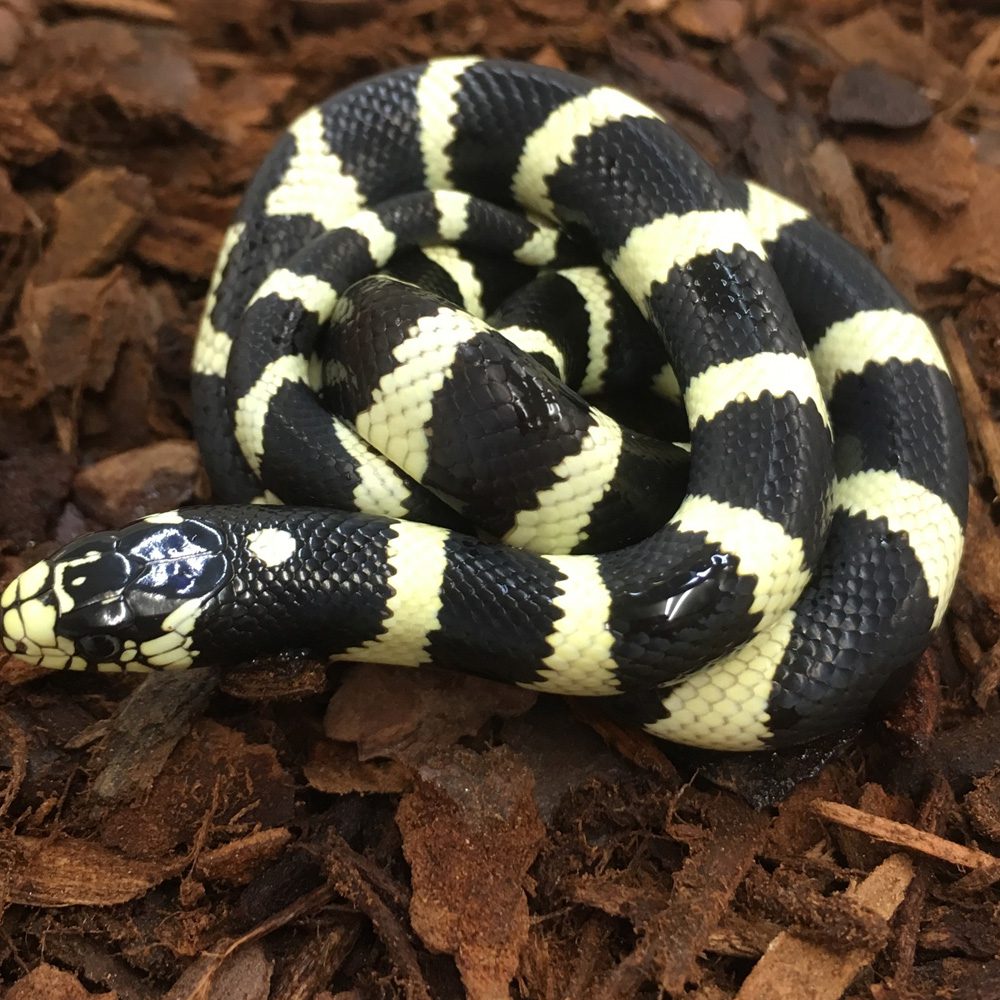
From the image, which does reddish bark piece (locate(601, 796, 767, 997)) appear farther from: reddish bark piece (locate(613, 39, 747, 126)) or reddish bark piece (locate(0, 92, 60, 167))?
reddish bark piece (locate(0, 92, 60, 167))

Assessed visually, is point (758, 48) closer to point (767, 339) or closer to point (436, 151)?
point (436, 151)

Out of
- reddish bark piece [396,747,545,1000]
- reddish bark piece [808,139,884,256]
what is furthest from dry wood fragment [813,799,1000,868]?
reddish bark piece [808,139,884,256]

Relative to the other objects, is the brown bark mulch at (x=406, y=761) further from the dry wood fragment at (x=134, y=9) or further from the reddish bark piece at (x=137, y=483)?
the dry wood fragment at (x=134, y=9)

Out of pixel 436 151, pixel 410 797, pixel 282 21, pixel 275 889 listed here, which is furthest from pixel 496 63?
pixel 275 889

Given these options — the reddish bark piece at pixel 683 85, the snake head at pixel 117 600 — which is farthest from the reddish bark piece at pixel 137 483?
the reddish bark piece at pixel 683 85

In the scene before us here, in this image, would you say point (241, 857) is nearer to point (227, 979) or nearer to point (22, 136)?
point (227, 979)
